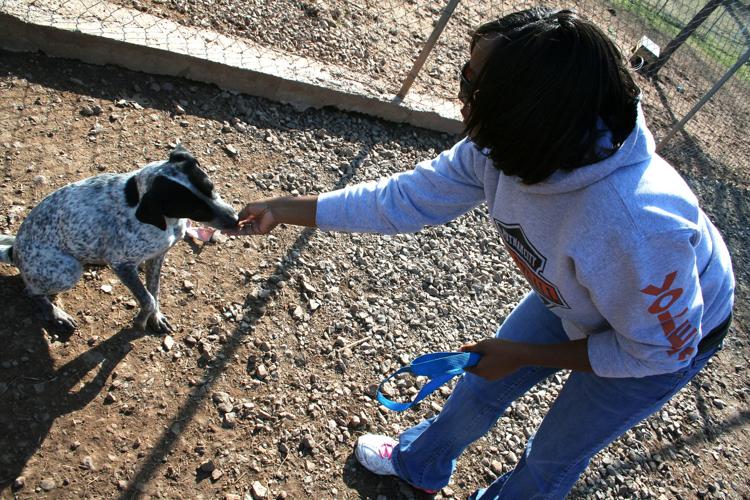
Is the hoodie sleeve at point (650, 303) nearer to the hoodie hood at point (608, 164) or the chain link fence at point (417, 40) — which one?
the hoodie hood at point (608, 164)

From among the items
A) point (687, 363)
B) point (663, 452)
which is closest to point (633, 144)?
point (687, 363)

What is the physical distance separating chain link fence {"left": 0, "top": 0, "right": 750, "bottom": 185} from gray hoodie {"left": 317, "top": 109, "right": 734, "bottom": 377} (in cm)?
178

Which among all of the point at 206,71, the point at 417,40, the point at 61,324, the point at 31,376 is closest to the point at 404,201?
the point at 61,324

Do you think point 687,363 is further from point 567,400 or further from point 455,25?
point 455,25

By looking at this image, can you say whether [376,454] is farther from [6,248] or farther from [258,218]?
[6,248]

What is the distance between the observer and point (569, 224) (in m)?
1.82

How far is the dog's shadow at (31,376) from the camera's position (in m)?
2.78

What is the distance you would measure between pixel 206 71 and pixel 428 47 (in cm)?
208

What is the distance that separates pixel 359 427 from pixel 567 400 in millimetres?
1508

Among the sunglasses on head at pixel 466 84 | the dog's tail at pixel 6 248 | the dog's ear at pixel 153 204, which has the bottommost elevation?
the dog's tail at pixel 6 248

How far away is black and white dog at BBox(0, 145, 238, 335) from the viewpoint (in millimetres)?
2861

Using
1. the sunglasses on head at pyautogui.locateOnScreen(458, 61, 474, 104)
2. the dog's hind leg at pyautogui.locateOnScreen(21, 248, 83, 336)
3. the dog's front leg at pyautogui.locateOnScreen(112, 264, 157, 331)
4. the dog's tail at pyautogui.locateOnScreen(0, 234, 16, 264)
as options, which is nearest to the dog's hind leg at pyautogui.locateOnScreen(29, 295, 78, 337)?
the dog's hind leg at pyautogui.locateOnScreen(21, 248, 83, 336)

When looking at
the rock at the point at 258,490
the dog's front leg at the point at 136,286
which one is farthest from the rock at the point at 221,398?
the dog's front leg at the point at 136,286

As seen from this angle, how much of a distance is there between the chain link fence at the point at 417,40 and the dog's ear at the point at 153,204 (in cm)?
240
